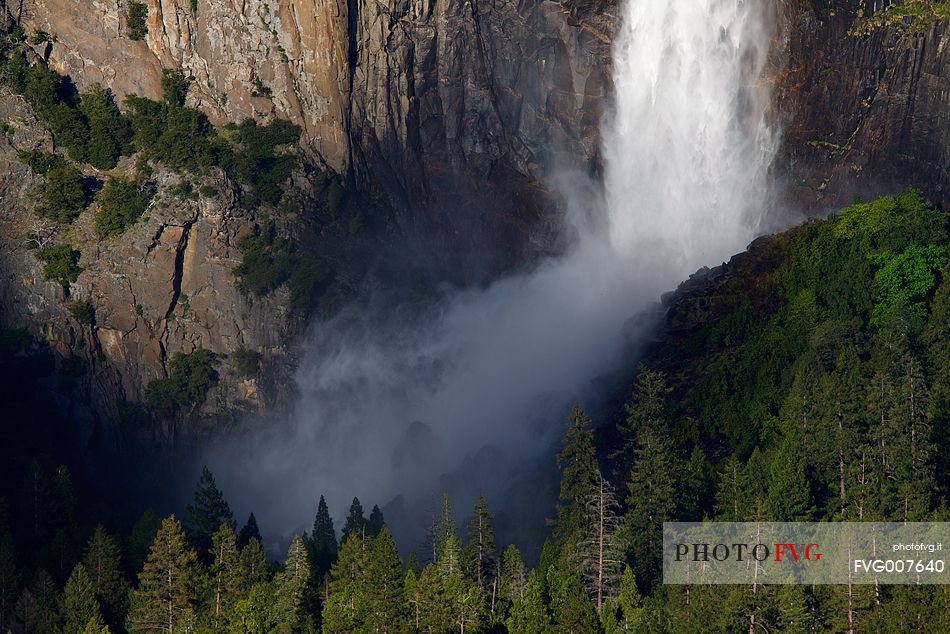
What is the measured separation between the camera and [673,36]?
147000 millimetres

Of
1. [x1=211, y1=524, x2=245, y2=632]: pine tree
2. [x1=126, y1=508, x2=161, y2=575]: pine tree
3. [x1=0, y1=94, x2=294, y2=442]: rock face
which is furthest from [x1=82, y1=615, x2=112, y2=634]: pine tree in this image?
[x1=0, y1=94, x2=294, y2=442]: rock face

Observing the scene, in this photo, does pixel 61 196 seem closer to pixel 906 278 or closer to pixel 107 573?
pixel 107 573

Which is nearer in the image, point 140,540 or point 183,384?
point 140,540

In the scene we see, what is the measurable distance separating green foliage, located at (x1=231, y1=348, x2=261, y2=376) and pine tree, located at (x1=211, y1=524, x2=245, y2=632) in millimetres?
30523

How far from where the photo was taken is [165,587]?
108250 mm

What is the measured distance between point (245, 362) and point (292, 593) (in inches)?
1476

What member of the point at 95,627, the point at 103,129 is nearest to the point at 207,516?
the point at 95,627

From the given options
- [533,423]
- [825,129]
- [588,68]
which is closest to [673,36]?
[588,68]

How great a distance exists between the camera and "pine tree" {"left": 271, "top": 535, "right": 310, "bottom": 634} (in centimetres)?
10556

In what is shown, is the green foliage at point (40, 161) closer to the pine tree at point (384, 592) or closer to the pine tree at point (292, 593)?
the pine tree at point (292, 593)

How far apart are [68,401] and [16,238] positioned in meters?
11.0

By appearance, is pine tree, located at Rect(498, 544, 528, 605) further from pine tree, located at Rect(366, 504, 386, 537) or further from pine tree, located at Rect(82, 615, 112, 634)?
pine tree, located at Rect(82, 615, 112, 634)

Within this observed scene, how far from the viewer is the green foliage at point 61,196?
144000 millimetres

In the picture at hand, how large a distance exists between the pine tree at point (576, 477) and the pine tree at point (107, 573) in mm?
21488
